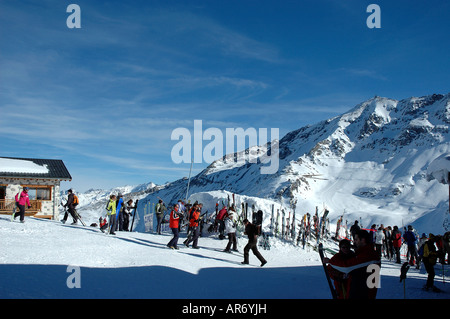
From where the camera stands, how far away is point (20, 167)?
81.9ft

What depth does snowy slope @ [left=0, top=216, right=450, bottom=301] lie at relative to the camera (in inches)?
273

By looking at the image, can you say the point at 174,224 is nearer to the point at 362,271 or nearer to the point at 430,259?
the point at 430,259

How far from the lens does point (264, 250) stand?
1591 centimetres

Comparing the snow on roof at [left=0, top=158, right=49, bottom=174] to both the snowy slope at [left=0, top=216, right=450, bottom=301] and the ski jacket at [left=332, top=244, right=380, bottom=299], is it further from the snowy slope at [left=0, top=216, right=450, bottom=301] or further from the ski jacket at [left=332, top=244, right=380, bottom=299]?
the ski jacket at [left=332, top=244, right=380, bottom=299]

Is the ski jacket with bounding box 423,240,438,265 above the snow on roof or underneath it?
underneath

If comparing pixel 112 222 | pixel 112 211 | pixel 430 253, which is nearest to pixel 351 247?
pixel 430 253

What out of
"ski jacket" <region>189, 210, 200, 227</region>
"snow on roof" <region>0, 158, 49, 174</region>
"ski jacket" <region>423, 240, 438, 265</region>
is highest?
"snow on roof" <region>0, 158, 49, 174</region>

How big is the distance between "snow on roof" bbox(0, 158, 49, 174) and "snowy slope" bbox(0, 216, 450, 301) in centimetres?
1279

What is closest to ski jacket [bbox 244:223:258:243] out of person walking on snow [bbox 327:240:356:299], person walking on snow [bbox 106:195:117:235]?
person walking on snow [bbox 327:240:356:299]

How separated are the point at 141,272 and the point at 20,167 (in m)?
20.8

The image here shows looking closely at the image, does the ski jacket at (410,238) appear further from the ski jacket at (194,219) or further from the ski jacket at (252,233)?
the ski jacket at (194,219)
